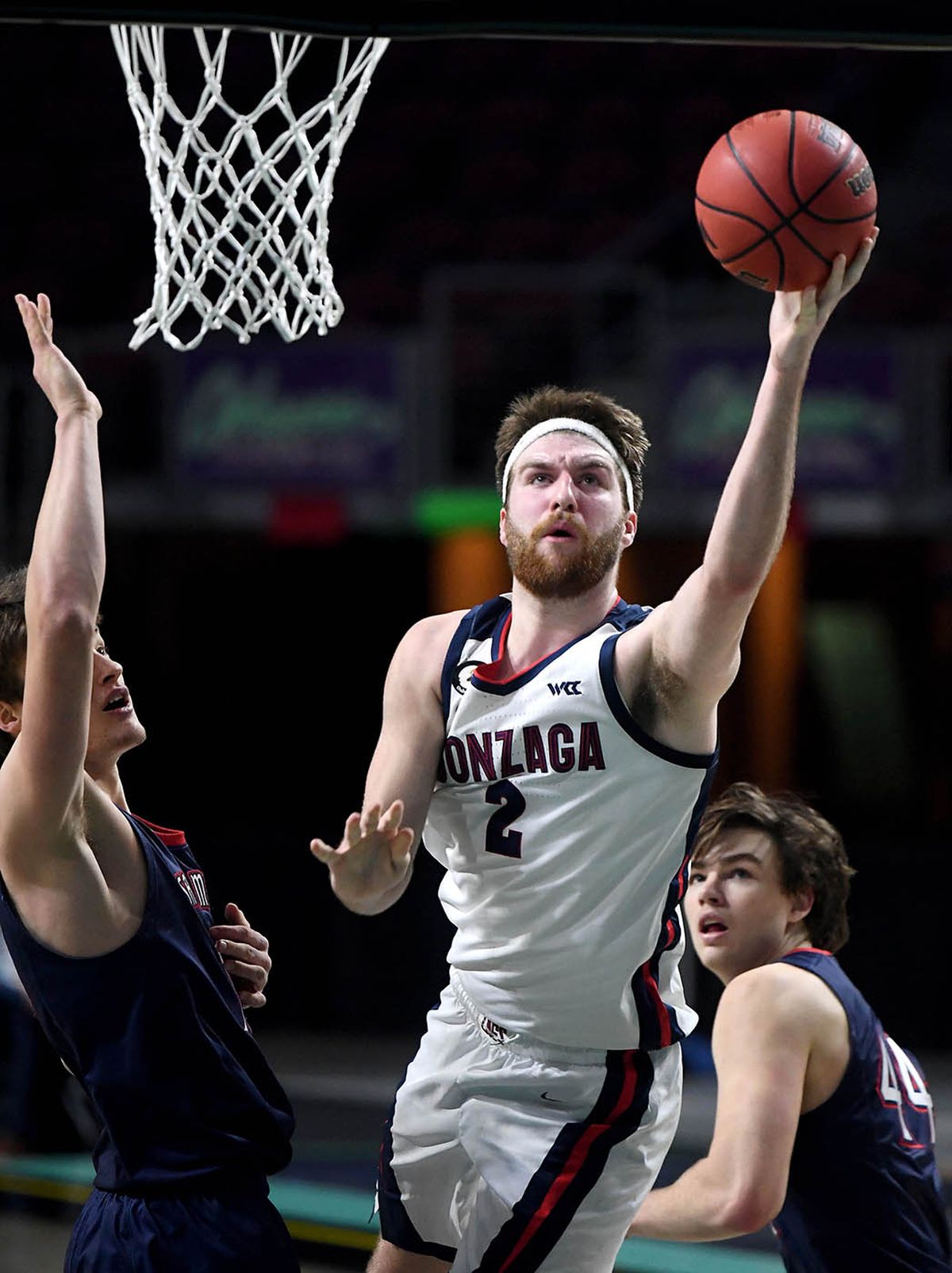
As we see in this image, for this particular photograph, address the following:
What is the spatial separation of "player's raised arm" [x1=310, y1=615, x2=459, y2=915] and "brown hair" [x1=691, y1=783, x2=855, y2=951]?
21.6 inches

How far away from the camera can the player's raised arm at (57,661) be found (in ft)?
8.05

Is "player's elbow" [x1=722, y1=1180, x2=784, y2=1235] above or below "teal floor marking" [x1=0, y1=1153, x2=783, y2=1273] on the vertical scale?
above

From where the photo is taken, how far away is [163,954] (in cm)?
271

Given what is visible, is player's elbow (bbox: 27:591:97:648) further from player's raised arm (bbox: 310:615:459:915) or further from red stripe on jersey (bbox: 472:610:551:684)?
red stripe on jersey (bbox: 472:610:551:684)

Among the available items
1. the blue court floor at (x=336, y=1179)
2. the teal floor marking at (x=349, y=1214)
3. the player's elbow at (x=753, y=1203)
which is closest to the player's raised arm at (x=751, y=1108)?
the player's elbow at (x=753, y=1203)

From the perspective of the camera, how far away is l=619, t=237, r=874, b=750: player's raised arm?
2.82 metres

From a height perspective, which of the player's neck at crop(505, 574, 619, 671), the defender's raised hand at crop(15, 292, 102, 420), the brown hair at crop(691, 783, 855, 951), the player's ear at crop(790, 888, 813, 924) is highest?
the defender's raised hand at crop(15, 292, 102, 420)

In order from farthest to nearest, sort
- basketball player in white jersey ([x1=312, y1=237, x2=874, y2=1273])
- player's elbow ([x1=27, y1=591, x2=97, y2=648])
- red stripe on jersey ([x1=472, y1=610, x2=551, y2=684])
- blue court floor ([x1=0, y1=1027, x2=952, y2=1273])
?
blue court floor ([x1=0, y1=1027, x2=952, y2=1273]) → red stripe on jersey ([x1=472, y1=610, x2=551, y2=684]) → basketball player in white jersey ([x1=312, y1=237, x2=874, y2=1273]) → player's elbow ([x1=27, y1=591, x2=97, y2=648])

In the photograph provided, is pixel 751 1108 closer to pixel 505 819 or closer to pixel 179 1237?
Answer: pixel 505 819

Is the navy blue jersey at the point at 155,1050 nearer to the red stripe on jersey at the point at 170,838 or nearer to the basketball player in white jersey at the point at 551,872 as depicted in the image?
the red stripe on jersey at the point at 170,838

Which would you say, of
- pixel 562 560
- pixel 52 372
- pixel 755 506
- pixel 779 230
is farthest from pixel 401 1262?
pixel 779 230

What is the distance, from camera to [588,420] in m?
3.36

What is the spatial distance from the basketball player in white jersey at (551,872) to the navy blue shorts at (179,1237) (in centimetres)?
53

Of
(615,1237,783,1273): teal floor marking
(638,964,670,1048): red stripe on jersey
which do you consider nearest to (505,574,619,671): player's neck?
(638,964,670,1048): red stripe on jersey
